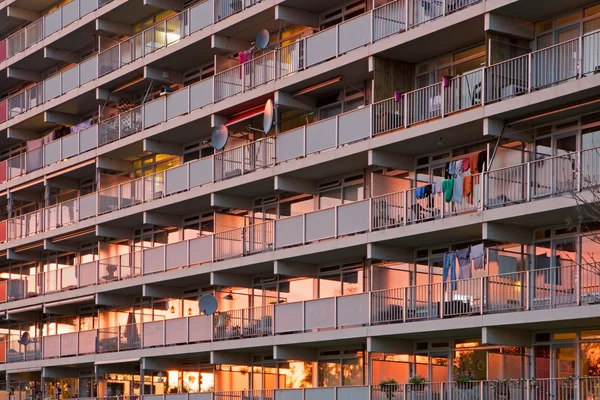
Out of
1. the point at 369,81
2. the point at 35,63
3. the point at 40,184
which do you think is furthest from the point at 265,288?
the point at 35,63

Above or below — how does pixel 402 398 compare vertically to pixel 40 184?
below

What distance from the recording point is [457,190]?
35.3 m

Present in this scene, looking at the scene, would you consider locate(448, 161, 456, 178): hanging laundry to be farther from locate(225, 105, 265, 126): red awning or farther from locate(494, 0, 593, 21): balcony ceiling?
locate(225, 105, 265, 126): red awning

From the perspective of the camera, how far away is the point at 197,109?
46438mm

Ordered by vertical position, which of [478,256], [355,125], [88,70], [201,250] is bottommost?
[478,256]

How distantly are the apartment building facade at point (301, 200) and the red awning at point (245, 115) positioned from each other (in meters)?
0.09

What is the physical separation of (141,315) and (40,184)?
8450 mm

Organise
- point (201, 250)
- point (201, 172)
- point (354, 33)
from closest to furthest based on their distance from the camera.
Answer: point (354, 33), point (201, 250), point (201, 172)

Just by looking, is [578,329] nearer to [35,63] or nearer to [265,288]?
[265,288]

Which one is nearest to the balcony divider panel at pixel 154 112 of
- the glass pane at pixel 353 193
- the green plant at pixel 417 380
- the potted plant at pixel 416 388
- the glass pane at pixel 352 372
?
the glass pane at pixel 353 193

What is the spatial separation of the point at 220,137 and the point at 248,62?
2613mm

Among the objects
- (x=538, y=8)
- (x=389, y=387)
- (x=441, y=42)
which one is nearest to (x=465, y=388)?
(x=389, y=387)

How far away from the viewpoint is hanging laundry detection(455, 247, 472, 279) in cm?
3525

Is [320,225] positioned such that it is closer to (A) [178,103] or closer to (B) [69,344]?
(A) [178,103]
